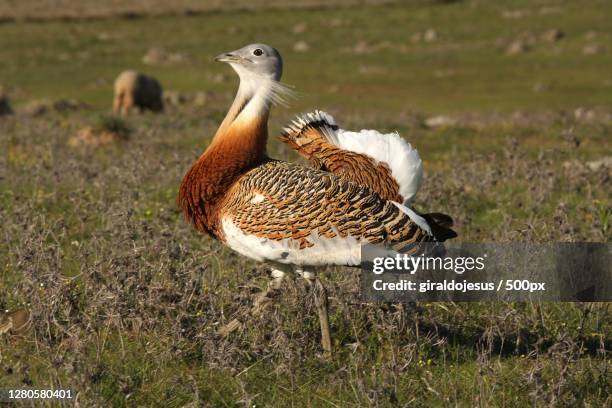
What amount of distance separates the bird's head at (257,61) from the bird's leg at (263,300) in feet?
3.98

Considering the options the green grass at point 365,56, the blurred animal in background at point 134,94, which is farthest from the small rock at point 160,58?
the blurred animal in background at point 134,94

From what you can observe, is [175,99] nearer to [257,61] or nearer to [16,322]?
[257,61]

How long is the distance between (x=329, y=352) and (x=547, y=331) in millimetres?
1553

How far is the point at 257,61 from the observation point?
5742mm

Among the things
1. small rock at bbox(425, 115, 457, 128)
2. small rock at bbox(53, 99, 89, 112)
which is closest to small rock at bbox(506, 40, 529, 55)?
small rock at bbox(425, 115, 457, 128)

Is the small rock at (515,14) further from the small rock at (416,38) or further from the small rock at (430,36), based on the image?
the small rock at (416,38)

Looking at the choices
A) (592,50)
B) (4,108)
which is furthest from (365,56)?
(4,108)

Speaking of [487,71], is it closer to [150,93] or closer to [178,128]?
[150,93]

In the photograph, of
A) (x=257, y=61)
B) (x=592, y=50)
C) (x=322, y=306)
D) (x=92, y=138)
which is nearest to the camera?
(x=322, y=306)

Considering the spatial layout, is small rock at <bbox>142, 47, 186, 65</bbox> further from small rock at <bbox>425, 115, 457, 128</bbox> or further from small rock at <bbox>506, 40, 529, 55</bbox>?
small rock at <bbox>425, 115, 457, 128</bbox>

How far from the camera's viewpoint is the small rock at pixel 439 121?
19.4m

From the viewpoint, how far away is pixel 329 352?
530 centimetres

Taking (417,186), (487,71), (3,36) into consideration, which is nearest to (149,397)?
(417,186)

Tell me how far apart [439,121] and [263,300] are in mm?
14999
